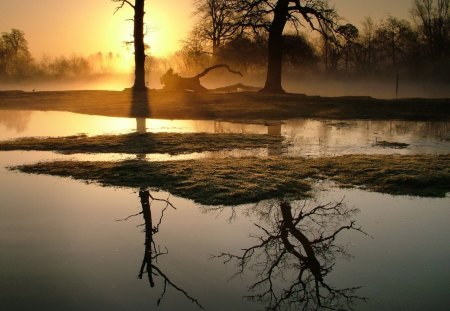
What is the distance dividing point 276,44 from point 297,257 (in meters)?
26.9

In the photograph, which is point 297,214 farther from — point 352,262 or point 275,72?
point 275,72

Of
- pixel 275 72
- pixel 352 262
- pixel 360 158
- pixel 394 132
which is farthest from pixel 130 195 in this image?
pixel 275 72

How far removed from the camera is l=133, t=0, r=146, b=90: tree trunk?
3250cm

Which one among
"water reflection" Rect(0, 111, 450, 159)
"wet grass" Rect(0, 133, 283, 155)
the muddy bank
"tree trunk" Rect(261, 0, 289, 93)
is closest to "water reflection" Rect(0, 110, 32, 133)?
"water reflection" Rect(0, 111, 450, 159)

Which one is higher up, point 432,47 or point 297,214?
point 432,47

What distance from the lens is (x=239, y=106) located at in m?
23.4

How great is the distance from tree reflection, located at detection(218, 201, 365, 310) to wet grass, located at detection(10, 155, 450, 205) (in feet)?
2.74

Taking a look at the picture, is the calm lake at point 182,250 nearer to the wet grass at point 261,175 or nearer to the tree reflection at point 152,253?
the tree reflection at point 152,253

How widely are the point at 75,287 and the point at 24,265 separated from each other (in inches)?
34.0

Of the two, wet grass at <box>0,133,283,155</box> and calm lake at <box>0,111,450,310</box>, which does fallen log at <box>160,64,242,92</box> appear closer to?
wet grass at <box>0,133,283,155</box>

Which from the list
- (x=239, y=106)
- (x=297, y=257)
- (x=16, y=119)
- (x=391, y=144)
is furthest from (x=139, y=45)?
(x=297, y=257)

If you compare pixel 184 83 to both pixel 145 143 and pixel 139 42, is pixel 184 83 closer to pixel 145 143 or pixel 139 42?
pixel 139 42

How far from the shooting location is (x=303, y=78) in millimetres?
59594

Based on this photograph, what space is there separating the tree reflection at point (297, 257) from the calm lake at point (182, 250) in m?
0.03
